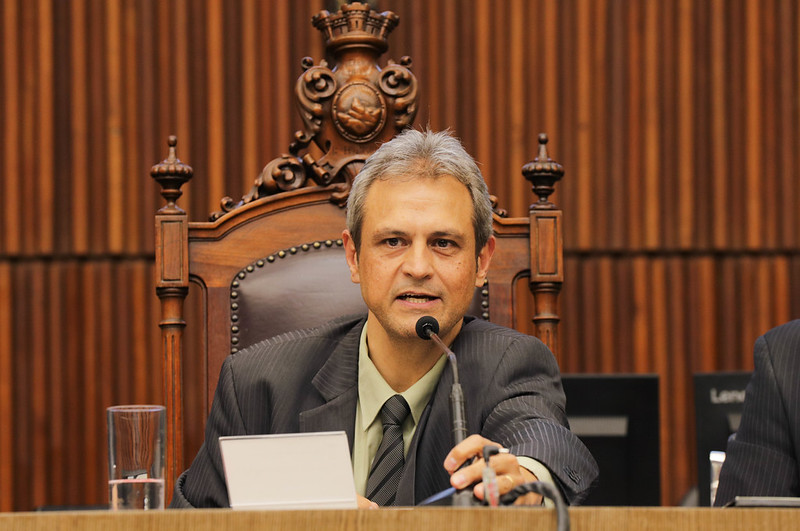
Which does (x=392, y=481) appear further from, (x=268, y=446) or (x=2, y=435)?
(x=2, y=435)

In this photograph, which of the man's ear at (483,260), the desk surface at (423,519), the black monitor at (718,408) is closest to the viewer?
the desk surface at (423,519)

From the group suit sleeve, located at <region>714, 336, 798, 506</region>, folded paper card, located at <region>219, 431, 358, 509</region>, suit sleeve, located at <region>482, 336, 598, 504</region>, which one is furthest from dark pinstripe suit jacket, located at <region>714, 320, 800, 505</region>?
folded paper card, located at <region>219, 431, 358, 509</region>

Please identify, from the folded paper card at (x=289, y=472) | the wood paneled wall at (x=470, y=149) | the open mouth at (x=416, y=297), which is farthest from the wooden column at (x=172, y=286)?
the wood paneled wall at (x=470, y=149)

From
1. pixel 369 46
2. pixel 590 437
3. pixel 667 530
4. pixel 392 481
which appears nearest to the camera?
pixel 667 530

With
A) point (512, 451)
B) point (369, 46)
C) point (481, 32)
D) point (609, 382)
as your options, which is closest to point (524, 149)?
point (481, 32)

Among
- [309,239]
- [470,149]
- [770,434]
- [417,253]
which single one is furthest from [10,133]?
[770,434]

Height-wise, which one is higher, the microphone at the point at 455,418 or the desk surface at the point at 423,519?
the microphone at the point at 455,418

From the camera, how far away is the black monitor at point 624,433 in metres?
1.98

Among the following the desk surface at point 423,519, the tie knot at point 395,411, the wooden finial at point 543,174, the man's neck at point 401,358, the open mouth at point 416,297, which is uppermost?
the wooden finial at point 543,174

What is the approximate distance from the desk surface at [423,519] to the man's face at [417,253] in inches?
29.7

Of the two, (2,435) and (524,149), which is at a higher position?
(524,149)

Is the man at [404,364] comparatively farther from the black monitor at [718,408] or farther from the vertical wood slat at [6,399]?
the vertical wood slat at [6,399]

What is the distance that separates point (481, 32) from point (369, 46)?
5.91 ft

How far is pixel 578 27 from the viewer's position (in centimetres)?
396
